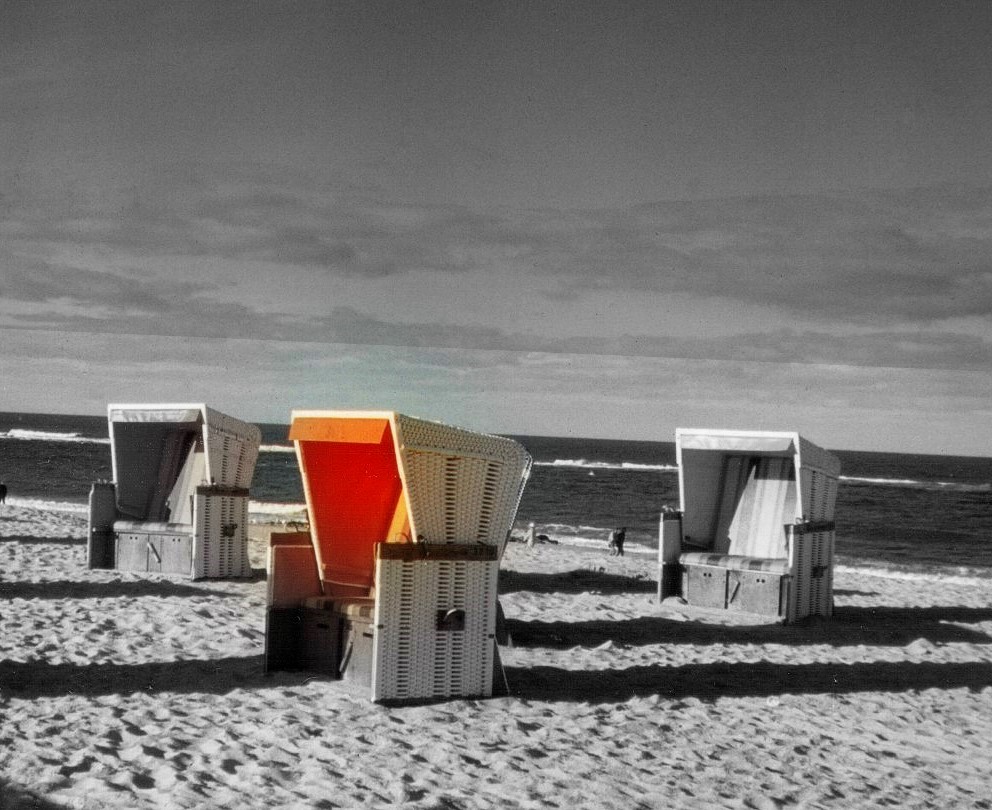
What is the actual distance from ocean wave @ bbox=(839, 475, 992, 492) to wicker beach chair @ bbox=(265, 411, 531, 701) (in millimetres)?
64069

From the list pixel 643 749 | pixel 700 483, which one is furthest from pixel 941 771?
pixel 700 483

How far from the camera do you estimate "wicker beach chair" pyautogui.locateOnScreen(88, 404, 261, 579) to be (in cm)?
1256

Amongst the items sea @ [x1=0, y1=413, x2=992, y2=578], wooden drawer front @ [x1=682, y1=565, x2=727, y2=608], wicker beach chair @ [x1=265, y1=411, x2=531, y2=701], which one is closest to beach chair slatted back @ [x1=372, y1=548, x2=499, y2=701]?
wicker beach chair @ [x1=265, y1=411, x2=531, y2=701]

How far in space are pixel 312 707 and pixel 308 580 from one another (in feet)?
4.49

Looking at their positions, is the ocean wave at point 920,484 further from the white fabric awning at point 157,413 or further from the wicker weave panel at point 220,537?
the white fabric awning at point 157,413

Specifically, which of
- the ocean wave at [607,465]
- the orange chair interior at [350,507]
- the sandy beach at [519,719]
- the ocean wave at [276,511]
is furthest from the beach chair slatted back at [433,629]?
the ocean wave at [607,465]

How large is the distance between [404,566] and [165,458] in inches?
324

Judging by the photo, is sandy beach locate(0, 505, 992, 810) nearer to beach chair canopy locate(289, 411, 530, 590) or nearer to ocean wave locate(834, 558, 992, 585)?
beach chair canopy locate(289, 411, 530, 590)

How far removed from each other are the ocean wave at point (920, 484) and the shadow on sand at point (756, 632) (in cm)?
5804

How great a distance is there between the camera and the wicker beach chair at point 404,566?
668cm

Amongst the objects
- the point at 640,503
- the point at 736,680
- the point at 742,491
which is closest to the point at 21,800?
the point at 736,680

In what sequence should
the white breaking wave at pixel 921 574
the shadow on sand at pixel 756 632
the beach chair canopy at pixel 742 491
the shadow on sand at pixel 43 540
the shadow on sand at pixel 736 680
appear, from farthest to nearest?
the white breaking wave at pixel 921 574, the shadow on sand at pixel 43 540, the beach chair canopy at pixel 742 491, the shadow on sand at pixel 756 632, the shadow on sand at pixel 736 680

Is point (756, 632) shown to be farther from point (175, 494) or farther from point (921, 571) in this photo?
point (921, 571)

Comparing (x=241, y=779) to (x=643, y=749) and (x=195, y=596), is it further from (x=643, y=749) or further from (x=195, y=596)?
(x=195, y=596)
